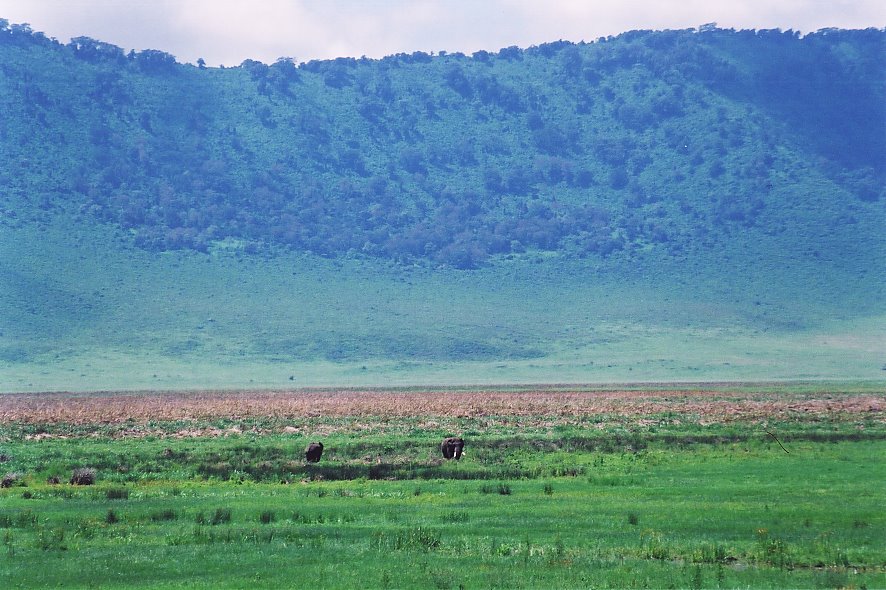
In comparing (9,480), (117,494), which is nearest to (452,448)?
(117,494)

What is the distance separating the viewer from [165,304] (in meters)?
125

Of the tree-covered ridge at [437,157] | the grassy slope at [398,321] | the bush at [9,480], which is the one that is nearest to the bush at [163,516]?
the bush at [9,480]

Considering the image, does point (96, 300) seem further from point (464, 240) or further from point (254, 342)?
point (464, 240)

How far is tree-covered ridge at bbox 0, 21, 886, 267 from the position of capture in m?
158

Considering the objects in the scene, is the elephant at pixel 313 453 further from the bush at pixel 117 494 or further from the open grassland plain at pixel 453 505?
the bush at pixel 117 494

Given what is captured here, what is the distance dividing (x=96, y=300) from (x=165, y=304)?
6402mm

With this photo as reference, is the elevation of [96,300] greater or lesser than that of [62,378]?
greater

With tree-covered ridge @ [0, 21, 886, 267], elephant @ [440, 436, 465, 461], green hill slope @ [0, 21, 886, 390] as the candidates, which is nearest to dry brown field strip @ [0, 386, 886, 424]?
elephant @ [440, 436, 465, 461]

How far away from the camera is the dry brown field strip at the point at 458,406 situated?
55.2 metres

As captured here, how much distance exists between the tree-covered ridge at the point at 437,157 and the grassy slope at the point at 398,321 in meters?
11.3

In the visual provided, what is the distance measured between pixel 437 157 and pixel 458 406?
128048 millimetres

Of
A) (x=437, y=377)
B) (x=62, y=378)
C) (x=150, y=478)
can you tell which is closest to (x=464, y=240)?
(x=437, y=377)

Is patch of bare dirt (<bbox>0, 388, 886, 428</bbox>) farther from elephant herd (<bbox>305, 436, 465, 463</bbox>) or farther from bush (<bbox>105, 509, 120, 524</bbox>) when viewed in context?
bush (<bbox>105, 509, 120, 524</bbox>)

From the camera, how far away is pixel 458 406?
61531 millimetres
